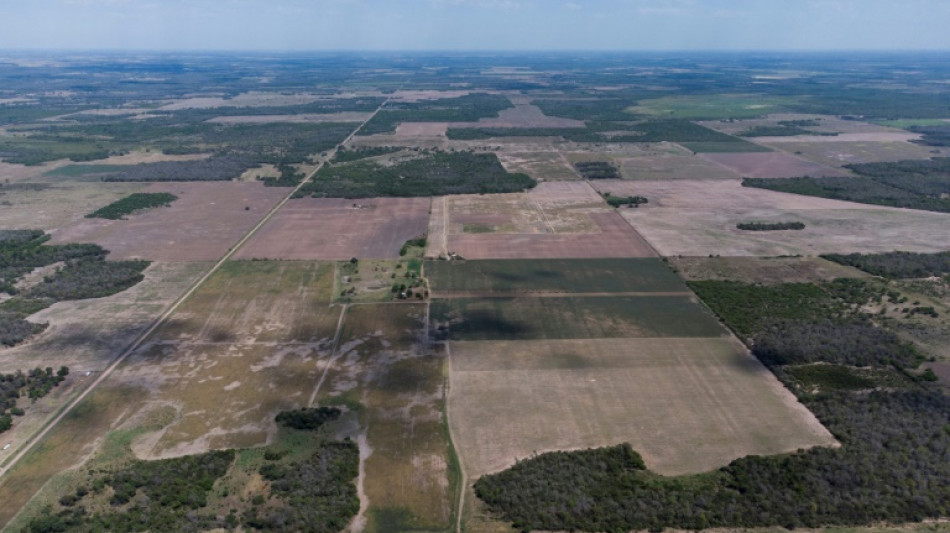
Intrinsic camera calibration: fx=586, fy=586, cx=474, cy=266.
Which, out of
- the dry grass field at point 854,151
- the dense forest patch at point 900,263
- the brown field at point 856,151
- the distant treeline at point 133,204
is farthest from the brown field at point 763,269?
the distant treeline at point 133,204

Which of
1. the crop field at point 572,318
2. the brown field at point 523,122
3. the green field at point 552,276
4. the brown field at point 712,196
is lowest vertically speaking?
the crop field at point 572,318

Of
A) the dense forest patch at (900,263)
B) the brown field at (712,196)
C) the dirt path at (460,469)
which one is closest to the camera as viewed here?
the dirt path at (460,469)

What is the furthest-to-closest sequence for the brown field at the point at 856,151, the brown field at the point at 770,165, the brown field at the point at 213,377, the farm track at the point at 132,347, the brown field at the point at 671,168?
the brown field at the point at 856,151 < the brown field at the point at 770,165 < the brown field at the point at 671,168 < the brown field at the point at 213,377 < the farm track at the point at 132,347

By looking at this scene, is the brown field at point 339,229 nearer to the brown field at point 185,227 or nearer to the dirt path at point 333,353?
the brown field at point 185,227

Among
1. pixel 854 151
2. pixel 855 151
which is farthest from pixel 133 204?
pixel 855 151

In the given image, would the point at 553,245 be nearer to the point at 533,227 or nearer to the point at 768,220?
the point at 533,227

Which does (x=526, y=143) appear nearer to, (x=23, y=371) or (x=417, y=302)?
(x=417, y=302)
